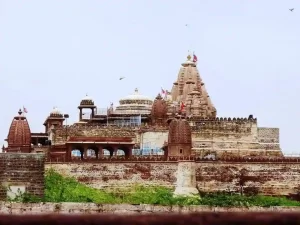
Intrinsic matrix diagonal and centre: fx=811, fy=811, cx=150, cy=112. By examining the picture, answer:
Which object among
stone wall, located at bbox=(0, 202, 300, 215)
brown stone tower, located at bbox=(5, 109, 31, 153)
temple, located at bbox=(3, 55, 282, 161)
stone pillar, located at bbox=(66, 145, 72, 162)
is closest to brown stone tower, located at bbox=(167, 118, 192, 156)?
temple, located at bbox=(3, 55, 282, 161)

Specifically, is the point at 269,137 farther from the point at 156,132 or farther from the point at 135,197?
the point at 135,197

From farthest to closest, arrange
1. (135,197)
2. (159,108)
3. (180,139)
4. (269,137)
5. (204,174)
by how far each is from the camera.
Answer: (269,137)
(159,108)
(204,174)
(180,139)
(135,197)

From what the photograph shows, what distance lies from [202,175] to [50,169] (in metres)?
7.16

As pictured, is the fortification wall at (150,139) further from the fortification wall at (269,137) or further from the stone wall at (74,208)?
the stone wall at (74,208)

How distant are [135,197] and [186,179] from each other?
8.10 ft

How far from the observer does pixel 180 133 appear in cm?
3825

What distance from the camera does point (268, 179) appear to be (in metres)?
38.8

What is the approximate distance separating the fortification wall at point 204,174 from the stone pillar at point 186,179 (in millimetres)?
972

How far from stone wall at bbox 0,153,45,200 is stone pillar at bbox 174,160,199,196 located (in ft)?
20.3

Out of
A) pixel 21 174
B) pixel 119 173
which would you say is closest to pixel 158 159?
pixel 119 173

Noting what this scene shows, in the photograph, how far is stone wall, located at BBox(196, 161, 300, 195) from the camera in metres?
38.4

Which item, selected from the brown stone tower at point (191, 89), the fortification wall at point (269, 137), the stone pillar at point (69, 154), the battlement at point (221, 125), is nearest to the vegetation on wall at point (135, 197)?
the stone pillar at point (69, 154)

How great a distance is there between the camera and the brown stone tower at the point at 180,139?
38219 millimetres

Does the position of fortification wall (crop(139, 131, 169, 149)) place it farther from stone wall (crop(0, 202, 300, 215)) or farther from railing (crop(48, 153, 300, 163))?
stone wall (crop(0, 202, 300, 215))
